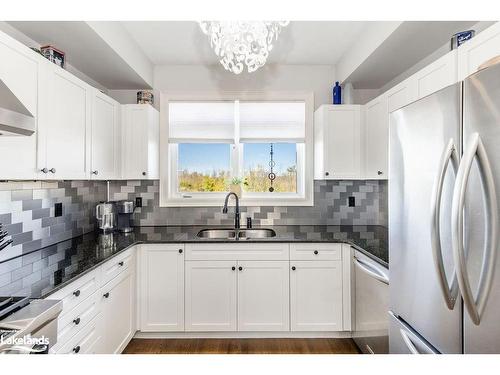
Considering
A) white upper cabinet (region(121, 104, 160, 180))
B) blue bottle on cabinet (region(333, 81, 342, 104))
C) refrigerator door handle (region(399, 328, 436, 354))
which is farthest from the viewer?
blue bottle on cabinet (region(333, 81, 342, 104))

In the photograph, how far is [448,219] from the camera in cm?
93

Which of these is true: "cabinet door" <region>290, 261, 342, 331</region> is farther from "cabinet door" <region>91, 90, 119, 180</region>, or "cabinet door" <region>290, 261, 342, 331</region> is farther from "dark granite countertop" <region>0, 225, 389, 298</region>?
"cabinet door" <region>91, 90, 119, 180</region>

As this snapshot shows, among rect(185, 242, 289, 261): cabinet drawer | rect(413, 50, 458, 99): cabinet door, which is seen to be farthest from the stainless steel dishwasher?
rect(413, 50, 458, 99): cabinet door

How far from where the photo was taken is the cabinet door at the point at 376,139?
225 centimetres

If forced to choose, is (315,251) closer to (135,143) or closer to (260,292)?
(260,292)

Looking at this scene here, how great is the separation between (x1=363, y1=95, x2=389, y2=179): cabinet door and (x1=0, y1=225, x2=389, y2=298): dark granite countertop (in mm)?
575

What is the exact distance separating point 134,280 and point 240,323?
3.04 feet

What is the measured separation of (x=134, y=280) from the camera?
2.26 meters

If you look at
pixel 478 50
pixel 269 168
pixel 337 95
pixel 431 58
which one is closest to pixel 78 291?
pixel 269 168

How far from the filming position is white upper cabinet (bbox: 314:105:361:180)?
2662 mm

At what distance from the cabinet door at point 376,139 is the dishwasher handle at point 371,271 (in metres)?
0.73

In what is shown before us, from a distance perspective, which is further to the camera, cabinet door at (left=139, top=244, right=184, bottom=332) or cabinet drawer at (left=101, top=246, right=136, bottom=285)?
cabinet door at (left=139, top=244, right=184, bottom=332)

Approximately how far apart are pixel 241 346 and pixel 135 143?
2.01 m
